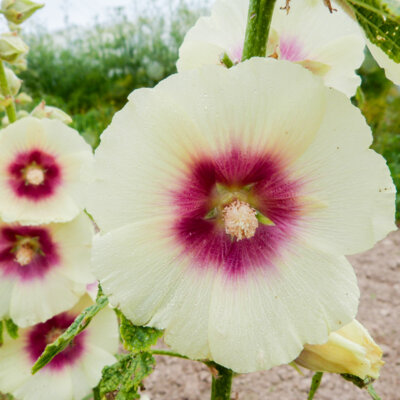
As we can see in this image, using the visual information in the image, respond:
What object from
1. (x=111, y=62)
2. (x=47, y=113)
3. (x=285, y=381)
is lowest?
(x=111, y=62)

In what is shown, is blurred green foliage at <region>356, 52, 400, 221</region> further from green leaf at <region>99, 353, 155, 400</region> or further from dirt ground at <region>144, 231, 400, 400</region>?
green leaf at <region>99, 353, 155, 400</region>

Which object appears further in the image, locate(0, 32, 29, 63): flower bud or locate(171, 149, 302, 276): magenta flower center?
locate(0, 32, 29, 63): flower bud

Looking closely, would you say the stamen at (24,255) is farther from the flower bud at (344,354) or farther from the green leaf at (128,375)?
the flower bud at (344,354)

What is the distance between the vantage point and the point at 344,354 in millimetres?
638

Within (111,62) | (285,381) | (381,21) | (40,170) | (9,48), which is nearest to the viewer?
(381,21)

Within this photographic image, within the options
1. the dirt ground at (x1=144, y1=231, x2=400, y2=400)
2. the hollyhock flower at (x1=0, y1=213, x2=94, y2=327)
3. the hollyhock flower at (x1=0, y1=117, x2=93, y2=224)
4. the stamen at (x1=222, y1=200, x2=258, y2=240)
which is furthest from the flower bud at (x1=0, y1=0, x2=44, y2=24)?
the dirt ground at (x1=144, y1=231, x2=400, y2=400)

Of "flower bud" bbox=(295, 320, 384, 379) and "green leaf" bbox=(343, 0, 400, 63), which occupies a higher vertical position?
"green leaf" bbox=(343, 0, 400, 63)

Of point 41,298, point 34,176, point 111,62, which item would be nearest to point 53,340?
point 41,298

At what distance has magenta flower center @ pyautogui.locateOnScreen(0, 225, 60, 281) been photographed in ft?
3.98

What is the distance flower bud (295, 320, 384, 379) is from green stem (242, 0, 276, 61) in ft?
1.24

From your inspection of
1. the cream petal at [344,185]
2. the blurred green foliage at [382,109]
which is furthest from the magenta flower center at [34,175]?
the blurred green foliage at [382,109]

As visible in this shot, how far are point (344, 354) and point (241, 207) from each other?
0.26m

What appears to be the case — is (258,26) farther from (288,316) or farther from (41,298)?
(41,298)

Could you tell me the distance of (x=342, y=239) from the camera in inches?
19.9
